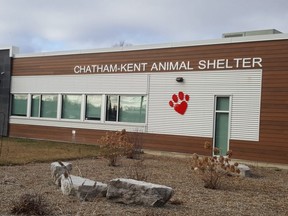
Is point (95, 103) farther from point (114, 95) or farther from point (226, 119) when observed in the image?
point (226, 119)

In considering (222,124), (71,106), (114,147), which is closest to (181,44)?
(222,124)

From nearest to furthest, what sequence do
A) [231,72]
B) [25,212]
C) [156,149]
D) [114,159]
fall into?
[25,212] → [114,159] → [231,72] → [156,149]

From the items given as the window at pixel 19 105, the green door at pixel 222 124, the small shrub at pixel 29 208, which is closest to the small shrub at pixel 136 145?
the green door at pixel 222 124

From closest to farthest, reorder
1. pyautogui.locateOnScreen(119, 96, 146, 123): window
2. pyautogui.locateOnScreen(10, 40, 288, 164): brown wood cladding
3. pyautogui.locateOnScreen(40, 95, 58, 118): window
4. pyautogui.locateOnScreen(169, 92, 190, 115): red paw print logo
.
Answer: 1. pyautogui.locateOnScreen(10, 40, 288, 164): brown wood cladding
2. pyautogui.locateOnScreen(169, 92, 190, 115): red paw print logo
3. pyautogui.locateOnScreen(119, 96, 146, 123): window
4. pyautogui.locateOnScreen(40, 95, 58, 118): window

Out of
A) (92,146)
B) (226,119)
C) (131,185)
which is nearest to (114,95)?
(92,146)

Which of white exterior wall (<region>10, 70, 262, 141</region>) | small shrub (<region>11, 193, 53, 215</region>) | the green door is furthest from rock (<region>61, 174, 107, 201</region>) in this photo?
the green door

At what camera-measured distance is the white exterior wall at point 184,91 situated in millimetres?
18266

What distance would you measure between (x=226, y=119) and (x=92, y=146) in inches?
285

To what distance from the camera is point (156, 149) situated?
830 inches

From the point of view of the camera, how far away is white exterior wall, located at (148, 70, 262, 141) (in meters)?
18.2

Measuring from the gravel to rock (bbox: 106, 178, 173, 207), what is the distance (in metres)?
0.13

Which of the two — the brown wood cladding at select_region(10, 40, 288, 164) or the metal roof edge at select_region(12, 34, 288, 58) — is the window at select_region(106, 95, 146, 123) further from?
the metal roof edge at select_region(12, 34, 288, 58)

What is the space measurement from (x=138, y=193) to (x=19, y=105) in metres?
21.2

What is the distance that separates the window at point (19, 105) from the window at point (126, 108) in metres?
6.90
